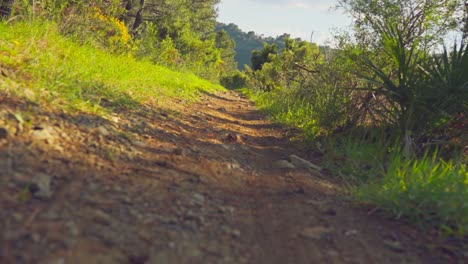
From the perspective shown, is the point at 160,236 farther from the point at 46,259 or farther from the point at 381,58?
the point at 381,58

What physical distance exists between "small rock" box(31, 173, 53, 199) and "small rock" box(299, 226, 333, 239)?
118 cm

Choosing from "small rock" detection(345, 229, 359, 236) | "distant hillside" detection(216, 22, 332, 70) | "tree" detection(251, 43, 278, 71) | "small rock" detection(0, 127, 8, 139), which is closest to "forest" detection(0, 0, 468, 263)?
"small rock" detection(0, 127, 8, 139)

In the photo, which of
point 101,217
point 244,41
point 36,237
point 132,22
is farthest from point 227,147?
point 244,41

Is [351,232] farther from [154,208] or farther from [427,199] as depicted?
[154,208]

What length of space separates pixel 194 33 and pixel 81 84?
23404mm

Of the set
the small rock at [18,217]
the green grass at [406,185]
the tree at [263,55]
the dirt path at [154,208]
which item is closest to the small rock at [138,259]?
the dirt path at [154,208]

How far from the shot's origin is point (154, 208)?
5.72 ft

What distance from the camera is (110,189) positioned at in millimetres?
1779

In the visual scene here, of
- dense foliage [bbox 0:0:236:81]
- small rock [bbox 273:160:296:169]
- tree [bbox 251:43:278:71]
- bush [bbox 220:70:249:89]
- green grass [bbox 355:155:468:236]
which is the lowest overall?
bush [bbox 220:70:249:89]

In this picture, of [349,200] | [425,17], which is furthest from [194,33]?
[349,200]

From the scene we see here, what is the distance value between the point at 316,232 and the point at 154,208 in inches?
32.5

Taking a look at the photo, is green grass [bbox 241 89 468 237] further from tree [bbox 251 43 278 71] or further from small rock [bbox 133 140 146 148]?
tree [bbox 251 43 278 71]

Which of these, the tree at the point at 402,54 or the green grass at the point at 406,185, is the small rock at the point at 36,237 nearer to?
the green grass at the point at 406,185

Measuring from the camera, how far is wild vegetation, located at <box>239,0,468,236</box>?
2.24 meters
